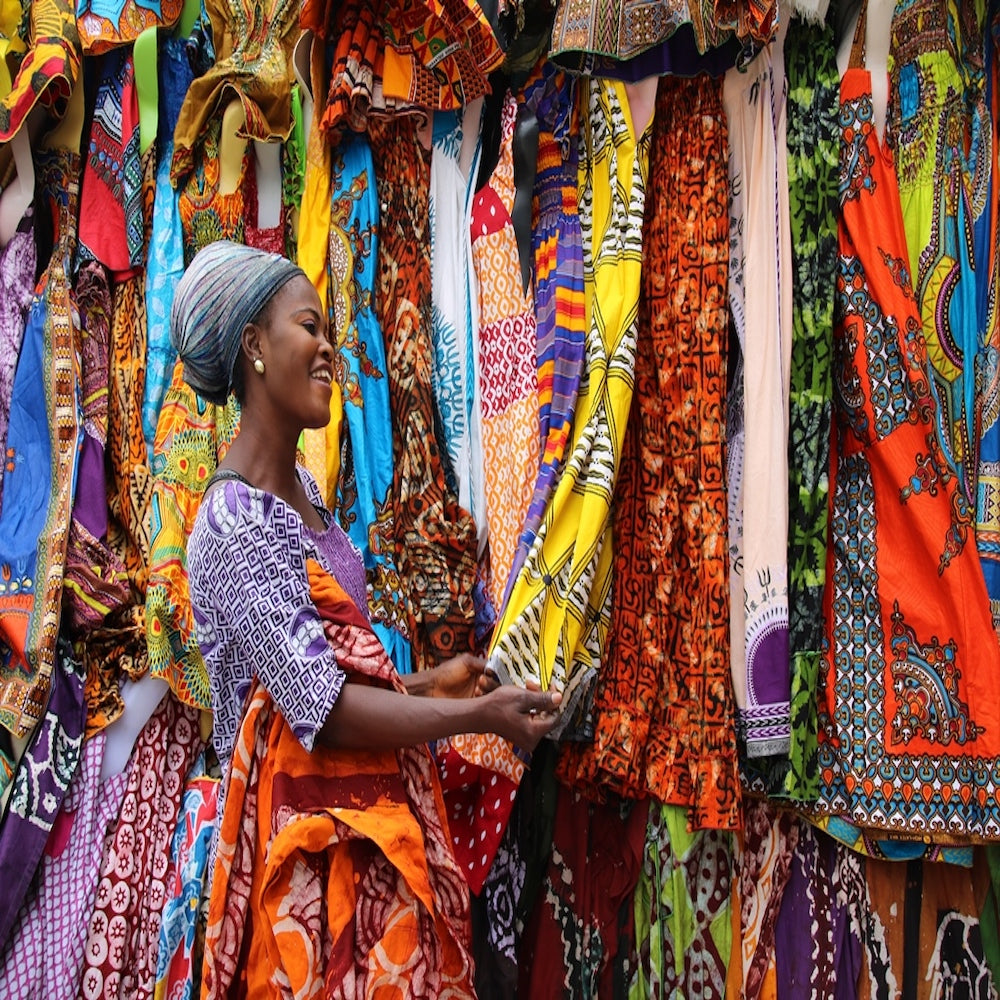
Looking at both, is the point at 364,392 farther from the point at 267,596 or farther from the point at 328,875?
the point at 328,875

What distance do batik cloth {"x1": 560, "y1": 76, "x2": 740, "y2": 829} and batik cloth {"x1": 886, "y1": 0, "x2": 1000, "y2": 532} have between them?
366mm

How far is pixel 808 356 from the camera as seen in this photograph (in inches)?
87.8

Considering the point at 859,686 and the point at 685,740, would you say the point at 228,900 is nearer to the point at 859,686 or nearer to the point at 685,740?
the point at 685,740

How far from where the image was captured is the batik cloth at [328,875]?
1.67 metres

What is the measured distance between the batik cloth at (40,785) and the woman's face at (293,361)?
42.6 inches

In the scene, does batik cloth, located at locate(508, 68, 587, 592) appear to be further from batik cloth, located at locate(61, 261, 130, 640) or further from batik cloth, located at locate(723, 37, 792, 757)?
batik cloth, located at locate(61, 261, 130, 640)

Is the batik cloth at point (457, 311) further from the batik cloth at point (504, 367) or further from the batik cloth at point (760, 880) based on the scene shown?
the batik cloth at point (760, 880)

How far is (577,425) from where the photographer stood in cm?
231

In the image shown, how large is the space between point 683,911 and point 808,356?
1.10 m

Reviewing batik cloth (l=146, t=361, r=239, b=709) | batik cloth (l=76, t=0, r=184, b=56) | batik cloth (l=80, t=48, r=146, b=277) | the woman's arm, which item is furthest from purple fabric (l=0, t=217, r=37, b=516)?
the woman's arm

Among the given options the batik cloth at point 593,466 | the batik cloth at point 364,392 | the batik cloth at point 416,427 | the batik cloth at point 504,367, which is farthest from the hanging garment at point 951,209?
the batik cloth at point 364,392

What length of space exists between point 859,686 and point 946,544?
308 millimetres

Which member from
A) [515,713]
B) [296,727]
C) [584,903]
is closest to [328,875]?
[296,727]

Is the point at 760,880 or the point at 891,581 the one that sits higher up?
the point at 891,581
